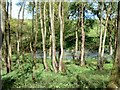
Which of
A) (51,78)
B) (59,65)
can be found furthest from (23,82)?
(59,65)

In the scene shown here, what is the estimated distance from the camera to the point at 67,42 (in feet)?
148

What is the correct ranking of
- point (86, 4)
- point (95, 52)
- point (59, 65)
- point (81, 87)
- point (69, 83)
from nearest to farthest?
point (81, 87) → point (69, 83) → point (59, 65) → point (86, 4) → point (95, 52)

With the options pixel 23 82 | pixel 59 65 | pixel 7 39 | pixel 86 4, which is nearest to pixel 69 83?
pixel 23 82

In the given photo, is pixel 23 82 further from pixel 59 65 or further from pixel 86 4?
pixel 86 4

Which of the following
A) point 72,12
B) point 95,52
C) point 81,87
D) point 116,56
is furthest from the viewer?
point 95,52

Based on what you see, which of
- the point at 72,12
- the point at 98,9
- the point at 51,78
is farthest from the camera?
the point at 72,12

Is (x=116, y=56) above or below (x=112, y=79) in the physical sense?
above

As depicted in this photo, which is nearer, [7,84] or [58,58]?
[7,84]

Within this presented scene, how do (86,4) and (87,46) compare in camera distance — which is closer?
(86,4)

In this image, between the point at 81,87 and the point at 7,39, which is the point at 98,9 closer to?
the point at 7,39

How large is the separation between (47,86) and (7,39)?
28.9 ft

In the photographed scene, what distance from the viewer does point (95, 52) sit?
4262 centimetres

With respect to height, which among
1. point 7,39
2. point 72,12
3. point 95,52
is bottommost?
point 95,52

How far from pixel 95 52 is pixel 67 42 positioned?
15.4 feet
